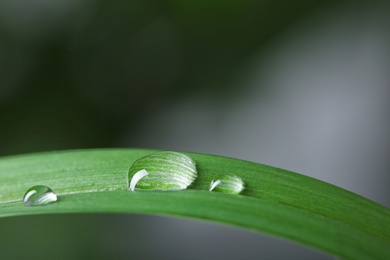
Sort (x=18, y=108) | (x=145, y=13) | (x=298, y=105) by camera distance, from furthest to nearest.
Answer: (x=145, y=13) < (x=298, y=105) < (x=18, y=108)

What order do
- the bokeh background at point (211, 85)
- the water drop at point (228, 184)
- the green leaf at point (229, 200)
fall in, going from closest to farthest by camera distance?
the green leaf at point (229, 200), the water drop at point (228, 184), the bokeh background at point (211, 85)

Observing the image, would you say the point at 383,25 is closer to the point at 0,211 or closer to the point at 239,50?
the point at 239,50

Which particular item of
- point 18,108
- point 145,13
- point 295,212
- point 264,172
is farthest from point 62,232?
point 295,212

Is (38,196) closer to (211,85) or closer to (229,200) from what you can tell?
(229,200)

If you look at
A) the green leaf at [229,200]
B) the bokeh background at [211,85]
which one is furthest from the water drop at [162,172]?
the bokeh background at [211,85]

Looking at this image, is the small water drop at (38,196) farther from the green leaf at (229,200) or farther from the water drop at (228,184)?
the water drop at (228,184)

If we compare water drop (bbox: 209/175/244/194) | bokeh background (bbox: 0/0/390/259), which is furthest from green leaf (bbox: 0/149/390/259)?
bokeh background (bbox: 0/0/390/259)
